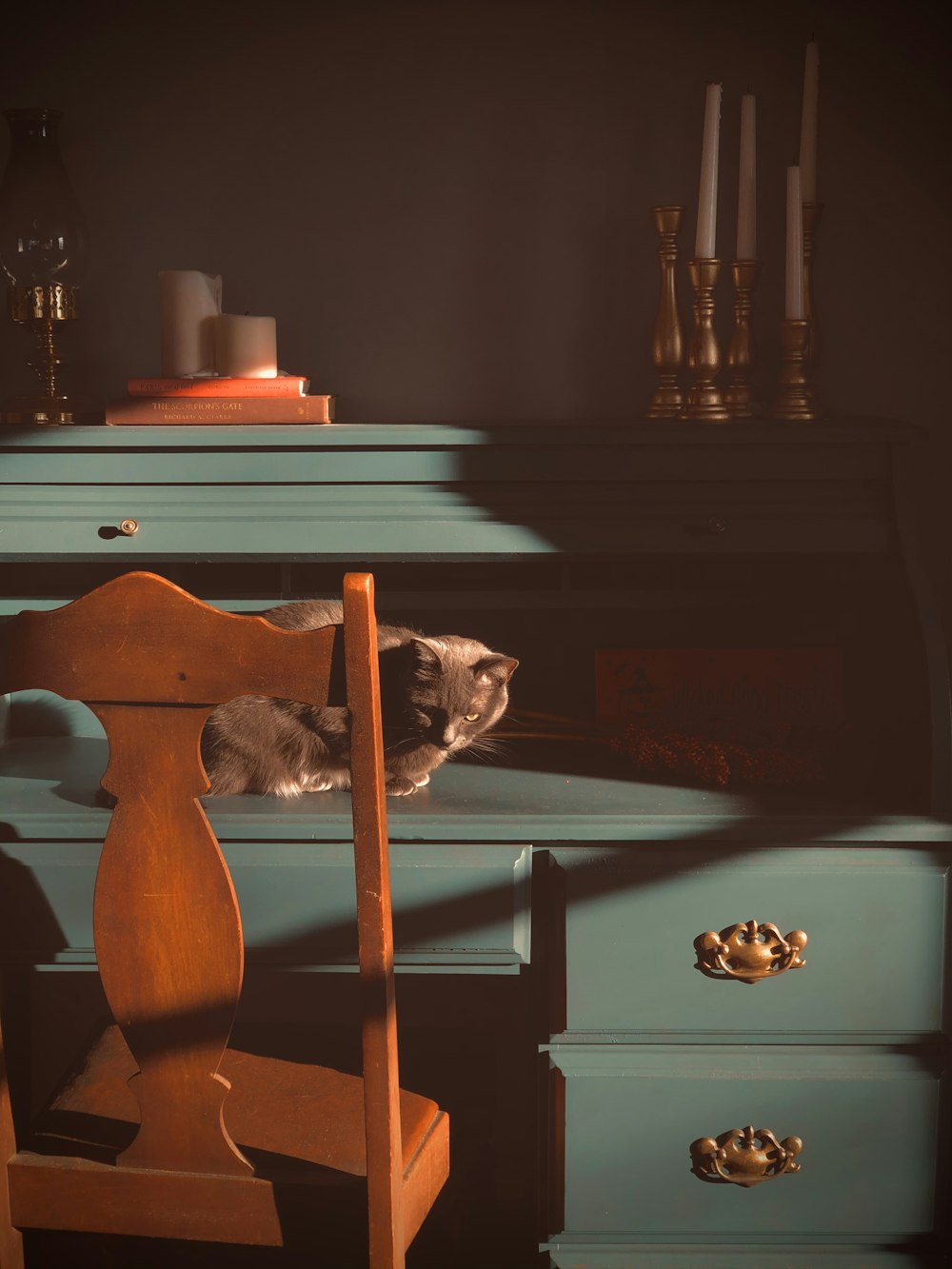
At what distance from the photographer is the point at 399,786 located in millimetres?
1514

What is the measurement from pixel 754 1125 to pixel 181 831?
888 mm

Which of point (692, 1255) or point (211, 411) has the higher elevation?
point (211, 411)

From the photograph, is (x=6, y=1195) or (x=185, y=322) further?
(x=185, y=322)

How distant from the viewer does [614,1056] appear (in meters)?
1.44

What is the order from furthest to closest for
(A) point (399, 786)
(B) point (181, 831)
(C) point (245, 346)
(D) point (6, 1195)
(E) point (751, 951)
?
(C) point (245, 346)
(A) point (399, 786)
(E) point (751, 951)
(D) point (6, 1195)
(B) point (181, 831)

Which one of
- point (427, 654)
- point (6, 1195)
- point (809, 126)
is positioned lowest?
point (6, 1195)

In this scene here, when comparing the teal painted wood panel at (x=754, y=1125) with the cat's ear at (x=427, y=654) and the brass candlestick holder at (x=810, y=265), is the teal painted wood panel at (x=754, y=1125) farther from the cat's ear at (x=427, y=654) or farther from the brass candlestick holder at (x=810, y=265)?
the brass candlestick holder at (x=810, y=265)

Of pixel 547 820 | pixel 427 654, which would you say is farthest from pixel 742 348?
pixel 547 820

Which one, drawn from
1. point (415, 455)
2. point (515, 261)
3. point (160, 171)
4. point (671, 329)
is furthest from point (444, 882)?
point (160, 171)

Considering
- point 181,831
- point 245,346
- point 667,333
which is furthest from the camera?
point 667,333

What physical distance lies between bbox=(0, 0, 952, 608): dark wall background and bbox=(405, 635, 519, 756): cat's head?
554 mm

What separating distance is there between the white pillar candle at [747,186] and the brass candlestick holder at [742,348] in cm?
4

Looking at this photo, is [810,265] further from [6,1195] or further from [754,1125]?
[6,1195]

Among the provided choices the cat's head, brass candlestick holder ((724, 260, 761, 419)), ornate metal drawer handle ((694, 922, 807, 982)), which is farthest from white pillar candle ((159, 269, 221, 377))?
ornate metal drawer handle ((694, 922, 807, 982))
